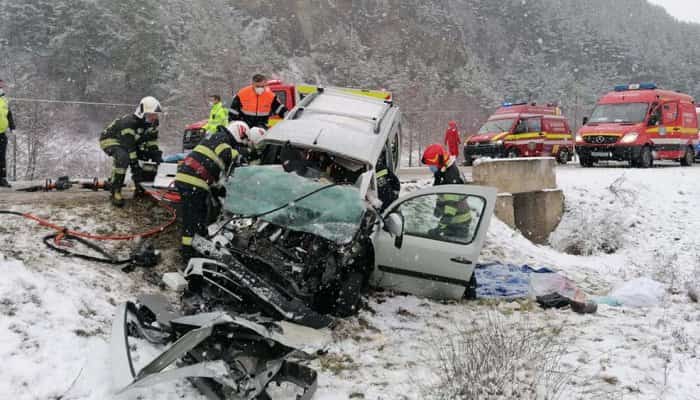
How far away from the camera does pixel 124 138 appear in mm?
6914

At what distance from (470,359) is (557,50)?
5671 cm

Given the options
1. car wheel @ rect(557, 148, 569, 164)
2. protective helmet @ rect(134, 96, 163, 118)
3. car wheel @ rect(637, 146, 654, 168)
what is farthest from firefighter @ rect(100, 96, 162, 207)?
car wheel @ rect(557, 148, 569, 164)

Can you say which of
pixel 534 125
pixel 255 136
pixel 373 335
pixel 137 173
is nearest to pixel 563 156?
pixel 534 125

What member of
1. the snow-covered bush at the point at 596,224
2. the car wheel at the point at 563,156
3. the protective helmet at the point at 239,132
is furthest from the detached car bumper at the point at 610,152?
the protective helmet at the point at 239,132

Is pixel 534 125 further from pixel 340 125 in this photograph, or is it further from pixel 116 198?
pixel 116 198

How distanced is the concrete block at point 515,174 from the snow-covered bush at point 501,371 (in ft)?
22.1

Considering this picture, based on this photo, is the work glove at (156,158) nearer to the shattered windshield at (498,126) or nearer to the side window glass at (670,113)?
Answer: the shattered windshield at (498,126)

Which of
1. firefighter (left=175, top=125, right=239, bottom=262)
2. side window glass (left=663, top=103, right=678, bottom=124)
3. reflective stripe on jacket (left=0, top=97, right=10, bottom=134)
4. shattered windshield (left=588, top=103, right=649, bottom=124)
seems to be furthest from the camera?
side window glass (left=663, top=103, right=678, bottom=124)

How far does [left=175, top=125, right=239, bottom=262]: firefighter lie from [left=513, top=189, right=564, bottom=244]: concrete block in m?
7.99

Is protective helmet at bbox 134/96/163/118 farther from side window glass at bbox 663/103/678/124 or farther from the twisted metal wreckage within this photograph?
side window glass at bbox 663/103/678/124

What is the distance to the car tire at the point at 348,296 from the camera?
516 centimetres


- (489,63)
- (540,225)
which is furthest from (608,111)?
(489,63)

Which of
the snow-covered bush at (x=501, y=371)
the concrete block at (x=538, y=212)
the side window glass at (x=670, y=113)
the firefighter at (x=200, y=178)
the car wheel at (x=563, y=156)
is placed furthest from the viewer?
the car wheel at (x=563, y=156)

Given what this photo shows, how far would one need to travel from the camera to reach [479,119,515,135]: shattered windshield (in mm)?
16609
